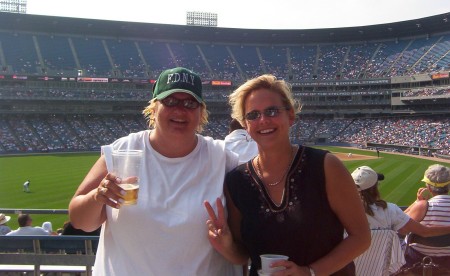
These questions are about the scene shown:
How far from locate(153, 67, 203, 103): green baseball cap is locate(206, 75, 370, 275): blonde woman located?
34 centimetres

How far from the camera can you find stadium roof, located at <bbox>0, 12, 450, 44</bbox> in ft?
217

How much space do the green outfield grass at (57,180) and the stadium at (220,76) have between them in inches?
438

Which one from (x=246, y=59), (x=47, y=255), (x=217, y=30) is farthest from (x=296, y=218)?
(x=217, y=30)

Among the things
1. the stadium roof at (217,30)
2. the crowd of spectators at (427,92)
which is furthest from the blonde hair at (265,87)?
the stadium roof at (217,30)

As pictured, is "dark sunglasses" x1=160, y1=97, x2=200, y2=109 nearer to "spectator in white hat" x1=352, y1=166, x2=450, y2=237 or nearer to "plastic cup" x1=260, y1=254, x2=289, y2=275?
"plastic cup" x1=260, y1=254, x2=289, y2=275

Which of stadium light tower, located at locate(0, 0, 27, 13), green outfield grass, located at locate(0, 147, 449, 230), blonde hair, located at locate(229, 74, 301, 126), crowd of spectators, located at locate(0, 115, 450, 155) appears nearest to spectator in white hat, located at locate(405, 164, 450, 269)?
blonde hair, located at locate(229, 74, 301, 126)

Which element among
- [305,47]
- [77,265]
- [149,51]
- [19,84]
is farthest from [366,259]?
[305,47]

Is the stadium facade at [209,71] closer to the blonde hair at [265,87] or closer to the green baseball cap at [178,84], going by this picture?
the blonde hair at [265,87]

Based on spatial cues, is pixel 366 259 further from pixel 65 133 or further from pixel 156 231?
pixel 65 133

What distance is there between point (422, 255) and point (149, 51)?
70851mm

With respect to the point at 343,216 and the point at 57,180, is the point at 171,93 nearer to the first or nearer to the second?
the point at 343,216

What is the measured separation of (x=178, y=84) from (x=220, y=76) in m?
68.3

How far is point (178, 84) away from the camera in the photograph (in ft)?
9.40

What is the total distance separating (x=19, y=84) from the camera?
6119cm
